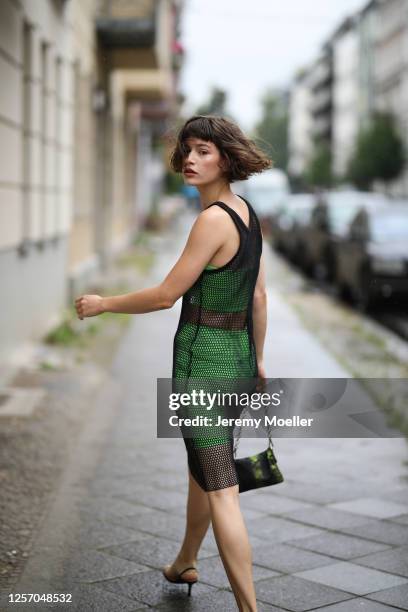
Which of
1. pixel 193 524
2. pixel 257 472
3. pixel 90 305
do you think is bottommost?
pixel 193 524

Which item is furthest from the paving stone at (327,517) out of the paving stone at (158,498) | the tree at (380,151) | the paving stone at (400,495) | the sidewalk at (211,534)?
the tree at (380,151)

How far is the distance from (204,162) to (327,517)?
2.34 metres

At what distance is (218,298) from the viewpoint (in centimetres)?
384

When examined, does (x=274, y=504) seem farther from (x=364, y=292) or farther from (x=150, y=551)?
(x=364, y=292)

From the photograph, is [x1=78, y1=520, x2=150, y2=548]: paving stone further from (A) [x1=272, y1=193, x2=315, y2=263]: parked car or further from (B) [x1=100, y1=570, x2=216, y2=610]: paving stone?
(A) [x1=272, y1=193, x2=315, y2=263]: parked car

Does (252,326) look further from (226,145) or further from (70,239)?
(70,239)

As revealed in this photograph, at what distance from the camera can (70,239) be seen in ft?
53.2

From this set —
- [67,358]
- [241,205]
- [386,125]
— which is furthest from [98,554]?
[386,125]

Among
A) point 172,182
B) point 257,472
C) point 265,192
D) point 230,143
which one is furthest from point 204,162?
point 172,182

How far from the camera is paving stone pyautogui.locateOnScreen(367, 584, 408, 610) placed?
4.26 m

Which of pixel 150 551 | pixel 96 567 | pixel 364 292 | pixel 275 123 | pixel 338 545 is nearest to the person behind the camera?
pixel 96 567

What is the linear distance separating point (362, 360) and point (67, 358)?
9.75 feet

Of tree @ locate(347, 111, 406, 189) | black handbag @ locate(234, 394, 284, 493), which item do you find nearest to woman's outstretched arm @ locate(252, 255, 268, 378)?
black handbag @ locate(234, 394, 284, 493)

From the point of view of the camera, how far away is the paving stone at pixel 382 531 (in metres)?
5.16
